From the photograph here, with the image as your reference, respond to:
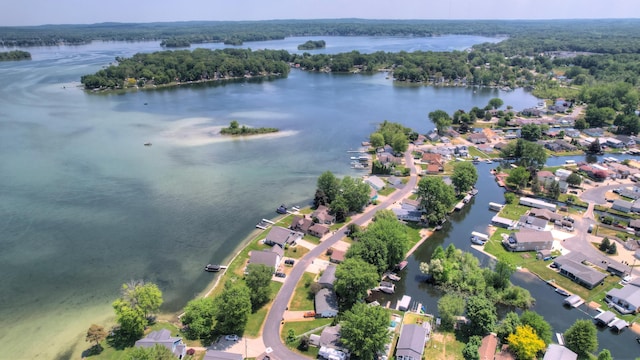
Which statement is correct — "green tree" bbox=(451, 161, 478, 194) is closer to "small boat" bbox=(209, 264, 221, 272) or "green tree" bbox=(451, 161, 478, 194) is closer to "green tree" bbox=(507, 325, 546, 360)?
"green tree" bbox=(507, 325, 546, 360)

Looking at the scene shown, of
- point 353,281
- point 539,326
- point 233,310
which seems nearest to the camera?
point 539,326

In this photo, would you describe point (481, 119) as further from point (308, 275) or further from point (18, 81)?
point (18, 81)

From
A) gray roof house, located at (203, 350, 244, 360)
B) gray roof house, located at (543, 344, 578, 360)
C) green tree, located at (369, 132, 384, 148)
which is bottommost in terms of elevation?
gray roof house, located at (543, 344, 578, 360)

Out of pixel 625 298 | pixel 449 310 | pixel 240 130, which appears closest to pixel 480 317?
pixel 449 310

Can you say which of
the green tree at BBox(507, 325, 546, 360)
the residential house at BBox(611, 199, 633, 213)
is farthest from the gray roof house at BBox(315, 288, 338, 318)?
the residential house at BBox(611, 199, 633, 213)

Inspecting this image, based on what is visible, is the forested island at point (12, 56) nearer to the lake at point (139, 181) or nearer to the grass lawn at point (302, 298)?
the lake at point (139, 181)

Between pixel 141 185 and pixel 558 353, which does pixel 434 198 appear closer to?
pixel 558 353

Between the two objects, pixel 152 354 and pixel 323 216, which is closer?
pixel 152 354
